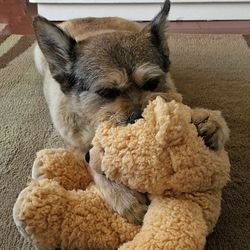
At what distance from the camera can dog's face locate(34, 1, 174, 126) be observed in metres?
1.41

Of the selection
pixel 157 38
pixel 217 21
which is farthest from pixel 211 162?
pixel 217 21

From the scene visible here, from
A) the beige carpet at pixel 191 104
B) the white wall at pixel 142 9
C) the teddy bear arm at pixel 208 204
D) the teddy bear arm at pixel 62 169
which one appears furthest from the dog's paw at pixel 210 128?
the white wall at pixel 142 9

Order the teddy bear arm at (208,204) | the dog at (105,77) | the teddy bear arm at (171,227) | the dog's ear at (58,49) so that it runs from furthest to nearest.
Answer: the dog's ear at (58,49) → the dog at (105,77) → the teddy bear arm at (208,204) → the teddy bear arm at (171,227)

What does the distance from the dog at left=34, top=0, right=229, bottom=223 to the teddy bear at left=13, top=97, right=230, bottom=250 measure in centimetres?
16

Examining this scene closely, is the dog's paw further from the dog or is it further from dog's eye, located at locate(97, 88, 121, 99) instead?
dog's eye, located at locate(97, 88, 121, 99)

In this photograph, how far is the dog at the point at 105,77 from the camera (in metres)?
1.38

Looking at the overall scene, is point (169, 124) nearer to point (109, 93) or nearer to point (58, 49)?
point (109, 93)

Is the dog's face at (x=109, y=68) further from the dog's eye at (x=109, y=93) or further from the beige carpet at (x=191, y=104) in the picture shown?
the beige carpet at (x=191, y=104)

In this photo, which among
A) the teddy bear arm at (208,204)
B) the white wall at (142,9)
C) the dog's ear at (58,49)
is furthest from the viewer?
the white wall at (142,9)

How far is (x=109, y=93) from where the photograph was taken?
1.44 m

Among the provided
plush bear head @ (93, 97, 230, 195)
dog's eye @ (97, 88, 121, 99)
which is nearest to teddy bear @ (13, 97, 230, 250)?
plush bear head @ (93, 97, 230, 195)

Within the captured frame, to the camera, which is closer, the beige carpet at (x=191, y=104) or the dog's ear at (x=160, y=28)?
the beige carpet at (x=191, y=104)

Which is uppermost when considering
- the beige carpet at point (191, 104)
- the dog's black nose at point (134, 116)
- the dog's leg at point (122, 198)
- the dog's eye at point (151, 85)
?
the dog's black nose at point (134, 116)

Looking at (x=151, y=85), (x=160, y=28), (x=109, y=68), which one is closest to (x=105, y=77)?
(x=109, y=68)
